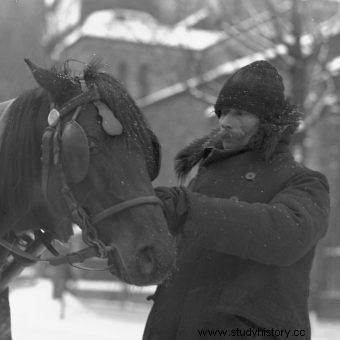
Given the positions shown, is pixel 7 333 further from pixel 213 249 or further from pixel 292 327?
pixel 292 327

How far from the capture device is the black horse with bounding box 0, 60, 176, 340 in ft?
8.16

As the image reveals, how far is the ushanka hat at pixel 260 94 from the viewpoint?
292 centimetres

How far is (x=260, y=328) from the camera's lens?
2707mm

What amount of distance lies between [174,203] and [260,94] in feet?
2.07

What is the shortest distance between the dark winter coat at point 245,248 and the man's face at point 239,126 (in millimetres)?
59

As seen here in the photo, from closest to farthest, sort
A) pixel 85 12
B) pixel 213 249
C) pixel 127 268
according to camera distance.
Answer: pixel 127 268
pixel 213 249
pixel 85 12

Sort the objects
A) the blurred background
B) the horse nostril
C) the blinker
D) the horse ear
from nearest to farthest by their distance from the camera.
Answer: the horse nostril → the blinker → the horse ear → the blurred background

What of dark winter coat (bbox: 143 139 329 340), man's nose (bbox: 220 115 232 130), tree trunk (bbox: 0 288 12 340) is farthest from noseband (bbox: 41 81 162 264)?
man's nose (bbox: 220 115 232 130)

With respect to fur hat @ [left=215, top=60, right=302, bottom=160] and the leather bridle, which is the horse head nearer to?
the leather bridle

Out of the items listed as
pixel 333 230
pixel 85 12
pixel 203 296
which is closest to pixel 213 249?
pixel 203 296

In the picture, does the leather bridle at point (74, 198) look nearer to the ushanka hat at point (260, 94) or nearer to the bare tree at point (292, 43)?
the ushanka hat at point (260, 94)

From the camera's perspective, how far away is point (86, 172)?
2561mm

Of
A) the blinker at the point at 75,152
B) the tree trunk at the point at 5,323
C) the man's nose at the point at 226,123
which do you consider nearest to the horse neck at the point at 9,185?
the blinker at the point at 75,152

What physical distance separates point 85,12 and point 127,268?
105 feet
